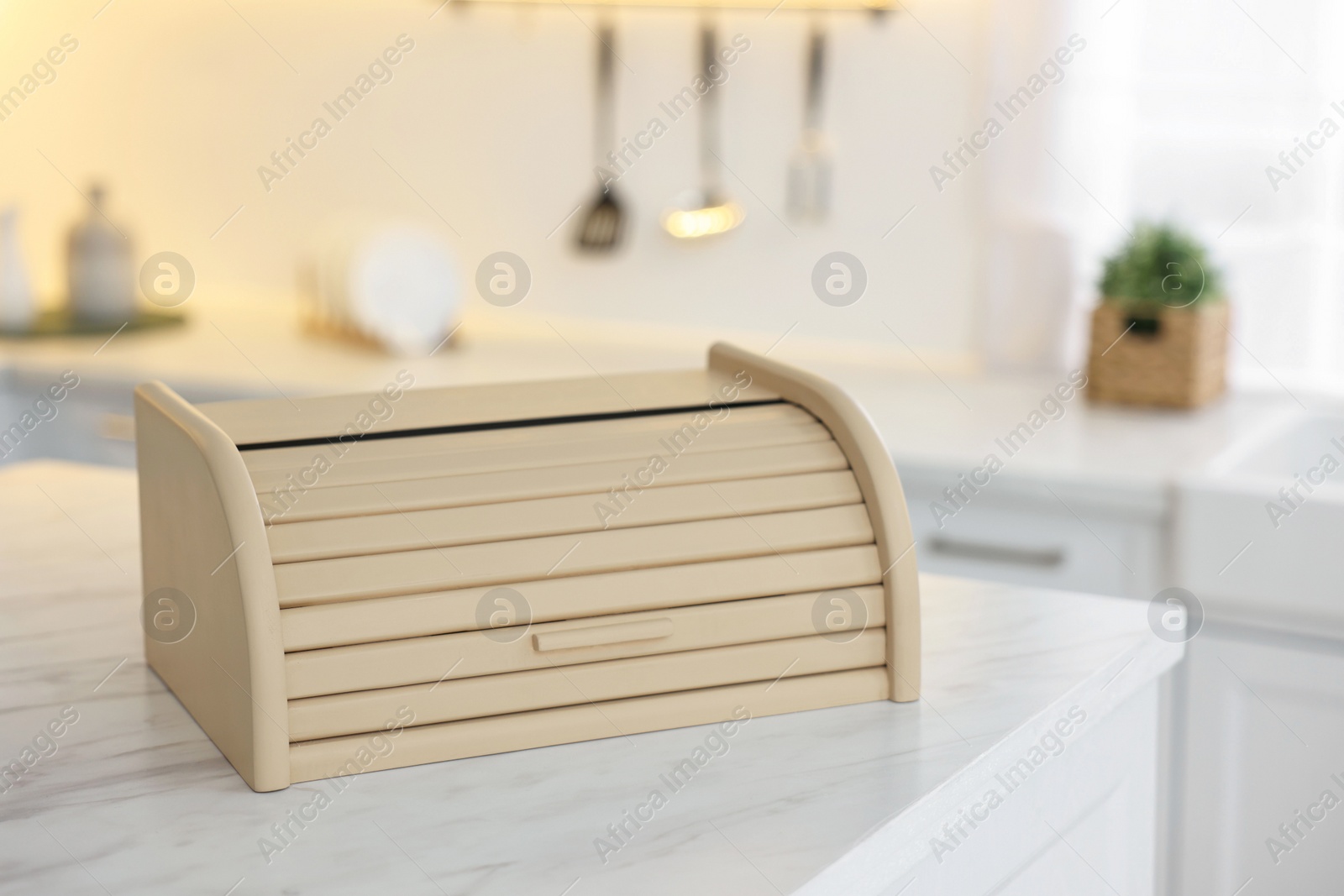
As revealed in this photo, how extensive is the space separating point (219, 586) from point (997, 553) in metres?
1.25

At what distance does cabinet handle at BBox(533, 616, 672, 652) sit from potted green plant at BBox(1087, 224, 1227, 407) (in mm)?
1408

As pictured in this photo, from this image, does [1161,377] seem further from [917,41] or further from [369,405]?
[369,405]

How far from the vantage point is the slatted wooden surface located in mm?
783

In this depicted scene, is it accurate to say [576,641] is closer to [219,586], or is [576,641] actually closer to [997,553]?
[219,586]

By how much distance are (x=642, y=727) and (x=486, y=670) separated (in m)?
0.11

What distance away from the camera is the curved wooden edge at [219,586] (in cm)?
74

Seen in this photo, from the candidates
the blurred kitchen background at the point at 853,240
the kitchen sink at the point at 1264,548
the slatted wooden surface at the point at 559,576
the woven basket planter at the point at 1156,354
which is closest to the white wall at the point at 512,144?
the blurred kitchen background at the point at 853,240

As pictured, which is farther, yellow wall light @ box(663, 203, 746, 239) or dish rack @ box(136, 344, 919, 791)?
yellow wall light @ box(663, 203, 746, 239)

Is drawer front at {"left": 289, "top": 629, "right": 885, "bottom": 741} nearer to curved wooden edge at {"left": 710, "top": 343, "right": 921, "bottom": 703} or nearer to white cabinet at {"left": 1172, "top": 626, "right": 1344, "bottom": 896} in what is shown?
curved wooden edge at {"left": 710, "top": 343, "right": 921, "bottom": 703}

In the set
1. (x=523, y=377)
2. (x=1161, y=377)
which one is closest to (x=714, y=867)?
(x=1161, y=377)

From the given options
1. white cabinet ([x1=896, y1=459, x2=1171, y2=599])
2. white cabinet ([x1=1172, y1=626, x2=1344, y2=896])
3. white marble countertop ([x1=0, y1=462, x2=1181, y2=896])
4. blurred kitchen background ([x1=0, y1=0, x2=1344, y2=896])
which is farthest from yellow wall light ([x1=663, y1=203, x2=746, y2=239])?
white marble countertop ([x1=0, y1=462, x2=1181, y2=896])

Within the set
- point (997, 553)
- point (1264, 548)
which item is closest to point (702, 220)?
point (997, 553)

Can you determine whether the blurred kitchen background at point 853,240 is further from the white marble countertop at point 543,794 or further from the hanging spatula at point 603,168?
the white marble countertop at point 543,794

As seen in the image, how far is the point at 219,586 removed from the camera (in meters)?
0.78
